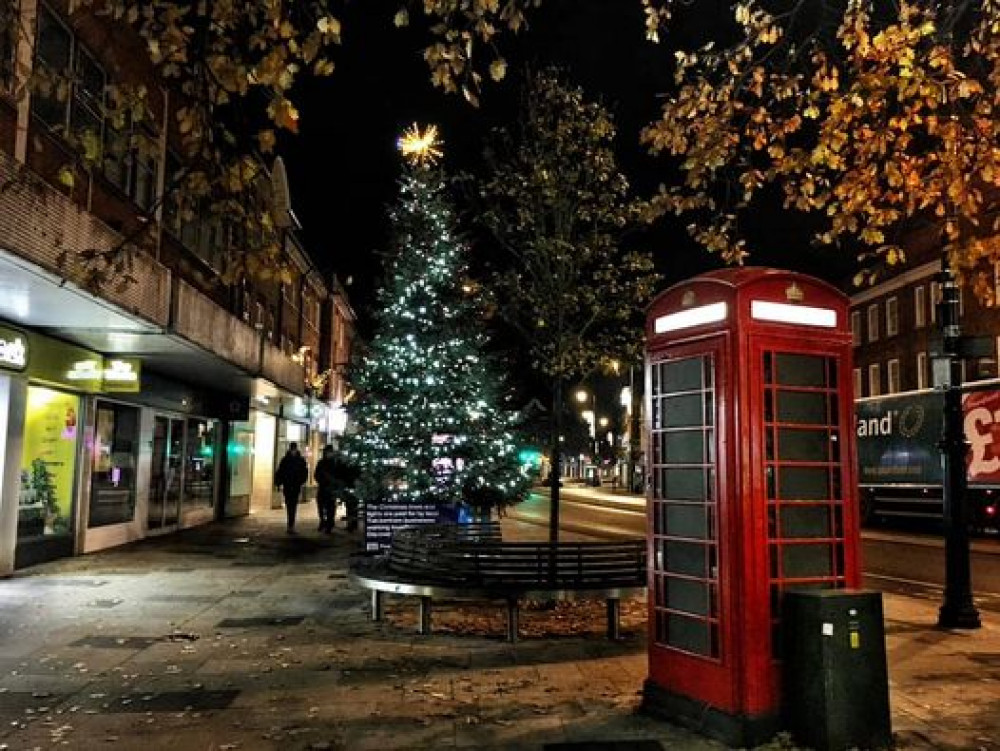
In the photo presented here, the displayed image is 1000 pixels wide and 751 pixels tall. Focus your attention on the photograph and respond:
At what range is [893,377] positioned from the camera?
46281 millimetres

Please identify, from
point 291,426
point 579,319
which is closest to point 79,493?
point 579,319

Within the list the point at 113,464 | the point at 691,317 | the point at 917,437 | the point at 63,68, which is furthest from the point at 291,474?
the point at 917,437

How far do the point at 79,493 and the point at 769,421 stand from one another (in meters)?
13.2

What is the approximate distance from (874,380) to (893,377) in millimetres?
2506

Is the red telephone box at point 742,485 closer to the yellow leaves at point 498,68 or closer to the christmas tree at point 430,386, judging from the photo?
the yellow leaves at point 498,68

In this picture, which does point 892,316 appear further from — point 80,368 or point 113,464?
point 80,368

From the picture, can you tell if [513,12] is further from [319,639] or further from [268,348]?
[268,348]

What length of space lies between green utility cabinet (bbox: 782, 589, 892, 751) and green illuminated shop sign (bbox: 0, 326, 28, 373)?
10.8 metres

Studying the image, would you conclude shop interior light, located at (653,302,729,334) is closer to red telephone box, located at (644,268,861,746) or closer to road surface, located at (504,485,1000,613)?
red telephone box, located at (644,268,861,746)

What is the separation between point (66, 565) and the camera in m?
14.8

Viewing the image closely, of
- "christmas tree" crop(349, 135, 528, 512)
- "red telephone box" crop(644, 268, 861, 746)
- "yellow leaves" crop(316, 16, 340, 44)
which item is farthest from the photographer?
"christmas tree" crop(349, 135, 528, 512)

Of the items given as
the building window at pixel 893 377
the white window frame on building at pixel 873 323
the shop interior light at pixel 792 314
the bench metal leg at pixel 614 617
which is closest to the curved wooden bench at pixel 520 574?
the bench metal leg at pixel 614 617

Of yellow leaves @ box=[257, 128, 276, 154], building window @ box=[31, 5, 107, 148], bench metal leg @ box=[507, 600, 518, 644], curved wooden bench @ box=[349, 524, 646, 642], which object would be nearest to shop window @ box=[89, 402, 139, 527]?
building window @ box=[31, 5, 107, 148]

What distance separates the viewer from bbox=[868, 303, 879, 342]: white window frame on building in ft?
160
